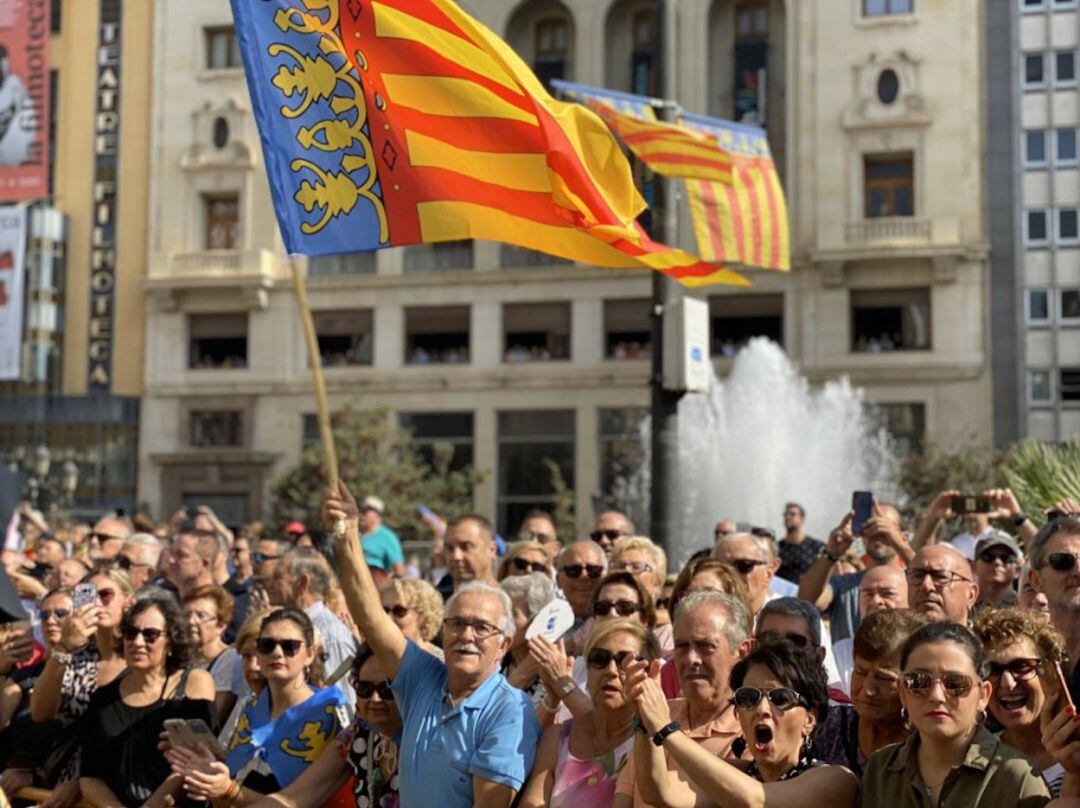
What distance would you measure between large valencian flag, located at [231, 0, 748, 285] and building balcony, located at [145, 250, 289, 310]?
35.8m

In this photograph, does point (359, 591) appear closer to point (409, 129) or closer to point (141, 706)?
point (141, 706)

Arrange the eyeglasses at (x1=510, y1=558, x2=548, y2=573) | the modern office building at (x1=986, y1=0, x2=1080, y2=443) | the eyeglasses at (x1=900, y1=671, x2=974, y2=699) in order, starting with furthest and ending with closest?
the modern office building at (x1=986, y1=0, x2=1080, y2=443) < the eyeglasses at (x1=510, y1=558, x2=548, y2=573) < the eyeglasses at (x1=900, y1=671, x2=974, y2=699)

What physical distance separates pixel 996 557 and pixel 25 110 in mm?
40744

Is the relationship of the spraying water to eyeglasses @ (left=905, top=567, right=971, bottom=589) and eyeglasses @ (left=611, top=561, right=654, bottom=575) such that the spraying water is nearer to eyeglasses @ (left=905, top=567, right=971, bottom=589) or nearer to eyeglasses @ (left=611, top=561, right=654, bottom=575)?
eyeglasses @ (left=611, top=561, right=654, bottom=575)

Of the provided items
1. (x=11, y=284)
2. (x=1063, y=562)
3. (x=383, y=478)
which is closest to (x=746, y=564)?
(x=1063, y=562)

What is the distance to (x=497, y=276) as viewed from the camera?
41875 mm

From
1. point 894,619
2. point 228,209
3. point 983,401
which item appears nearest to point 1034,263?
point 983,401

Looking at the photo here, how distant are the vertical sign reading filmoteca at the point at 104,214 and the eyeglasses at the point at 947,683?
42.1 meters

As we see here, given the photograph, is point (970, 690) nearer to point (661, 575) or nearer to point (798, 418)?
point (661, 575)

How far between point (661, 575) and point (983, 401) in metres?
32.0

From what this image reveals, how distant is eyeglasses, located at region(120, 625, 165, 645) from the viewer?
6.94 m

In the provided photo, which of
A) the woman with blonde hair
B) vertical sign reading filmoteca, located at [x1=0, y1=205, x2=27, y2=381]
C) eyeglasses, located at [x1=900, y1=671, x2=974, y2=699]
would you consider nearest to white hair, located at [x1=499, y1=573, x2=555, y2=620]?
the woman with blonde hair

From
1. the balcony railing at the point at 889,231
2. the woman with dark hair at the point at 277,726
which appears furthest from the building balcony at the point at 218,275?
the woman with dark hair at the point at 277,726

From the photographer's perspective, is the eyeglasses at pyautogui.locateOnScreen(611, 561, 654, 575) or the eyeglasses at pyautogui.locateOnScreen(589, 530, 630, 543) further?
the eyeglasses at pyautogui.locateOnScreen(589, 530, 630, 543)
